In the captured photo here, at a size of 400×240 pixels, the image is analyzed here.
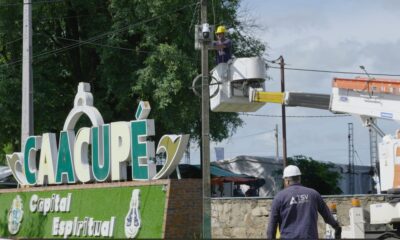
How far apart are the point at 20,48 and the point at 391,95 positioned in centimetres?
1950

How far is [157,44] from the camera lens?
1030 inches

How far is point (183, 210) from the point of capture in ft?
48.6

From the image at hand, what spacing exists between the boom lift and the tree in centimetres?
962

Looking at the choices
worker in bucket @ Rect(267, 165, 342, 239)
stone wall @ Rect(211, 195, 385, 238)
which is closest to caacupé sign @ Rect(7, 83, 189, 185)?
stone wall @ Rect(211, 195, 385, 238)

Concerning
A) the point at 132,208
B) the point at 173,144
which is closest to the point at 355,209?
the point at 173,144

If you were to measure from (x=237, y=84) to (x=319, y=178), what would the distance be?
21.1 meters

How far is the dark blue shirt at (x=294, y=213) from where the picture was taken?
7.40 meters

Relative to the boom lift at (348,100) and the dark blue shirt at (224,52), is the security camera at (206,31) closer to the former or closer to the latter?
the dark blue shirt at (224,52)

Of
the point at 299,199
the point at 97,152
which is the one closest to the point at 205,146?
the point at 97,152

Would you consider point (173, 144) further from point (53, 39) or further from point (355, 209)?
point (53, 39)

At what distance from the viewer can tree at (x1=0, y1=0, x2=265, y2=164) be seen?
2534 centimetres

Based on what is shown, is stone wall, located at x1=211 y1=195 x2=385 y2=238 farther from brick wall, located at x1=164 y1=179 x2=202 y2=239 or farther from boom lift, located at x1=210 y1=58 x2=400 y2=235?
boom lift, located at x1=210 y1=58 x2=400 y2=235

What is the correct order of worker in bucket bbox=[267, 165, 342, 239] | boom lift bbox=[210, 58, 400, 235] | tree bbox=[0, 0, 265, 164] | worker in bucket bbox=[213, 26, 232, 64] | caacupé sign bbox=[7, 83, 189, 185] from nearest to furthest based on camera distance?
1. worker in bucket bbox=[267, 165, 342, 239]
2. boom lift bbox=[210, 58, 400, 235]
3. caacupé sign bbox=[7, 83, 189, 185]
4. worker in bucket bbox=[213, 26, 232, 64]
5. tree bbox=[0, 0, 265, 164]

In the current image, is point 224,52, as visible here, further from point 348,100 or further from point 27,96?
point 27,96
